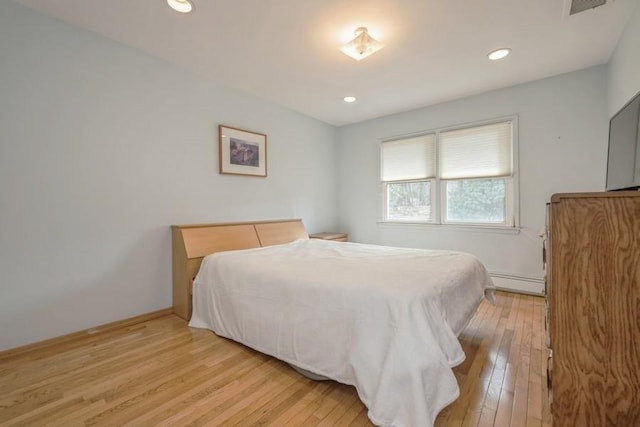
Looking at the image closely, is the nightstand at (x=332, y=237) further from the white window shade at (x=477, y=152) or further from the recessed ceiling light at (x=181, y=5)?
the recessed ceiling light at (x=181, y=5)

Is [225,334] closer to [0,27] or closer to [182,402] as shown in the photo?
[182,402]

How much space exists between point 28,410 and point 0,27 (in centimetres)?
246

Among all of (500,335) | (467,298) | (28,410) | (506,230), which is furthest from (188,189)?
(506,230)

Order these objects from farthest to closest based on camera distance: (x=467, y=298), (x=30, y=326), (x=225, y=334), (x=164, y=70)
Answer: (x=164, y=70), (x=225, y=334), (x=30, y=326), (x=467, y=298)

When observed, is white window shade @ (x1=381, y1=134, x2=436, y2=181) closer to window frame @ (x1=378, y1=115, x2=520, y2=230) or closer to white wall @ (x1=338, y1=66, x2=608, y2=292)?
window frame @ (x1=378, y1=115, x2=520, y2=230)

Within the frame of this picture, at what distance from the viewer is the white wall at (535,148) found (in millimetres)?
2930

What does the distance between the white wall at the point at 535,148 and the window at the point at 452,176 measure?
14 centimetres

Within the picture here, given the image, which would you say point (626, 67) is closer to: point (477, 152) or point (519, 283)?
point (477, 152)

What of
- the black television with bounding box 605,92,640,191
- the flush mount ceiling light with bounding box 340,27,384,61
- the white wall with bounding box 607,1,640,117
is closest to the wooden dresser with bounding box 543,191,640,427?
the black television with bounding box 605,92,640,191

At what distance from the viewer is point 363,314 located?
4.91 feet

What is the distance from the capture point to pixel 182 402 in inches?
60.8

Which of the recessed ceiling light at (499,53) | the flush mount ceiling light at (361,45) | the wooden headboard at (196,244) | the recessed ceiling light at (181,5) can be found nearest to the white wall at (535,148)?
the recessed ceiling light at (499,53)

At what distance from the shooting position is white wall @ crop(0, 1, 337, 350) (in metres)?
2.01

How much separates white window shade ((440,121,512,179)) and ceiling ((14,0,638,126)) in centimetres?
53
